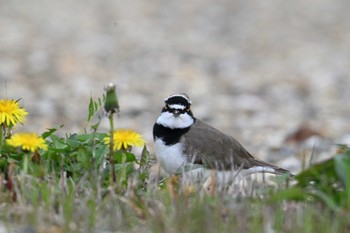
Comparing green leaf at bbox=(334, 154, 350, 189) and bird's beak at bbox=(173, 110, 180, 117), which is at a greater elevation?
bird's beak at bbox=(173, 110, 180, 117)

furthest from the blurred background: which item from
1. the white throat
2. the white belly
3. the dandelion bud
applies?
the dandelion bud

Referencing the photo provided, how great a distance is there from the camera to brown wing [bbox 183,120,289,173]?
6.75m

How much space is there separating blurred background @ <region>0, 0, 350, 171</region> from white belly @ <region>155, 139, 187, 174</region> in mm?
3388

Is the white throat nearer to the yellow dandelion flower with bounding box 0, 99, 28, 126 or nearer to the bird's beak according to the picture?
the bird's beak

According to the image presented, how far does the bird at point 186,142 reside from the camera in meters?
6.71

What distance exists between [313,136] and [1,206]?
25.2 ft

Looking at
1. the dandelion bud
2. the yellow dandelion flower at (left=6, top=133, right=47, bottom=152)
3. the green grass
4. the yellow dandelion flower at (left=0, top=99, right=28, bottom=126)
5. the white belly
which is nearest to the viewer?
the green grass

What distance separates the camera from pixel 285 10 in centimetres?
2106

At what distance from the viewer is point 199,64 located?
1680 centimetres

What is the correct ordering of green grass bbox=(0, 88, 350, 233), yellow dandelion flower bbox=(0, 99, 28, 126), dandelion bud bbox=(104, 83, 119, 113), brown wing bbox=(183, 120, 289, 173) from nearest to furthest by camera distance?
green grass bbox=(0, 88, 350, 233) → dandelion bud bbox=(104, 83, 119, 113) → yellow dandelion flower bbox=(0, 99, 28, 126) → brown wing bbox=(183, 120, 289, 173)

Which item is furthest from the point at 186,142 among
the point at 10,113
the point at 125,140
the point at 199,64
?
the point at 199,64

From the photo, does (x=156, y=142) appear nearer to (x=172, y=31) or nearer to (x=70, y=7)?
(x=172, y=31)

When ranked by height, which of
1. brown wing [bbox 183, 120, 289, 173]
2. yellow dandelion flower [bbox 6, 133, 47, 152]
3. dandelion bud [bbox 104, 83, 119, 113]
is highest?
brown wing [bbox 183, 120, 289, 173]

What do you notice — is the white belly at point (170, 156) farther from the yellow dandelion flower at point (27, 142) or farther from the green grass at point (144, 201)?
the yellow dandelion flower at point (27, 142)
